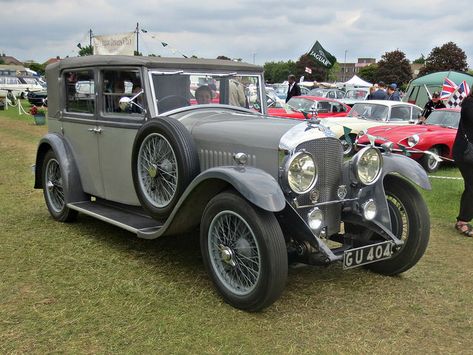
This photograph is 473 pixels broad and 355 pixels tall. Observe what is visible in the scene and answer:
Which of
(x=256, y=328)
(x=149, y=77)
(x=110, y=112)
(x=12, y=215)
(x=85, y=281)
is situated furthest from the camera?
(x=12, y=215)

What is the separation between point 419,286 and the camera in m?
3.96

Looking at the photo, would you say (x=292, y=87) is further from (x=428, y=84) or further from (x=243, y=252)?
(x=243, y=252)

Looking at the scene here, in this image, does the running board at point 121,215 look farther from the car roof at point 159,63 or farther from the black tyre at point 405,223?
the black tyre at point 405,223

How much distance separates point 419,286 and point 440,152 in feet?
21.5

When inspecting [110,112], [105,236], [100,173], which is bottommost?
[105,236]

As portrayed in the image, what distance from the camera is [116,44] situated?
8.91 meters

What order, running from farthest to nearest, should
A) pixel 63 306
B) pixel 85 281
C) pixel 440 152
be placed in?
1. pixel 440 152
2. pixel 85 281
3. pixel 63 306

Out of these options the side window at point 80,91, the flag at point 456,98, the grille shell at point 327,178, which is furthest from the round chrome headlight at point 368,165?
the flag at point 456,98

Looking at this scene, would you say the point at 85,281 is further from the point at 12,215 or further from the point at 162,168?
the point at 12,215

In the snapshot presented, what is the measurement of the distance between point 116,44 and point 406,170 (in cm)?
653

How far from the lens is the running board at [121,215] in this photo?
4.31m

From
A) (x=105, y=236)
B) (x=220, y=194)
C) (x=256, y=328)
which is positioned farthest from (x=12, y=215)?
(x=256, y=328)

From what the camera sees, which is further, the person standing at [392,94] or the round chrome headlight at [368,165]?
the person standing at [392,94]

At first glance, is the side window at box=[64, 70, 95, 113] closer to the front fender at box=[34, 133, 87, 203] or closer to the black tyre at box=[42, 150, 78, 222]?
the front fender at box=[34, 133, 87, 203]
